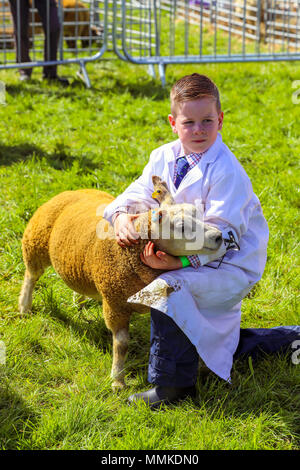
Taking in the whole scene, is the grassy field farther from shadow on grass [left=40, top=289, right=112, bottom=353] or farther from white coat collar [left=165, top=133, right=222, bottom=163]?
white coat collar [left=165, top=133, right=222, bottom=163]

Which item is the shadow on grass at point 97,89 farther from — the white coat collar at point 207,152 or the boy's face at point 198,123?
the boy's face at point 198,123

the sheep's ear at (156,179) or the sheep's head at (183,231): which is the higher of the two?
the sheep's ear at (156,179)

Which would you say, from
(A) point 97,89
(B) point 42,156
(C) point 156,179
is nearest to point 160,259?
(C) point 156,179

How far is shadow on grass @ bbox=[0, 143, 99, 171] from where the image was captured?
16.7 ft

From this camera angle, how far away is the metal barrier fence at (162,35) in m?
7.62

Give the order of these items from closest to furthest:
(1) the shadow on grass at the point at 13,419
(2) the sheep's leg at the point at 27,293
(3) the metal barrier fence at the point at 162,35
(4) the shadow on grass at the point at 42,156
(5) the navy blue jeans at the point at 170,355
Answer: (1) the shadow on grass at the point at 13,419 < (5) the navy blue jeans at the point at 170,355 < (2) the sheep's leg at the point at 27,293 < (4) the shadow on grass at the point at 42,156 < (3) the metal barrier fence at the point at 162,35

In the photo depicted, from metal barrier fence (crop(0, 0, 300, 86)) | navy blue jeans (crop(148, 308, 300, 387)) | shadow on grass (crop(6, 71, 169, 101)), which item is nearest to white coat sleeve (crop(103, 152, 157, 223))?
navy blue jeans (crop(148, 308, 300, 387))

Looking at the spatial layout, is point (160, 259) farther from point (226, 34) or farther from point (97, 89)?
point (226, 34)

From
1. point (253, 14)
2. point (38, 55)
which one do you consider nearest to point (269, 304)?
point (38, 55)

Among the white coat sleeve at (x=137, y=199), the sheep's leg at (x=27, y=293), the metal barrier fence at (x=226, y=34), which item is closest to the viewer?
the white coat sleeve at (x=137, y=199)

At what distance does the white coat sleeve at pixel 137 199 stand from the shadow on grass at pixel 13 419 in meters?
1.01

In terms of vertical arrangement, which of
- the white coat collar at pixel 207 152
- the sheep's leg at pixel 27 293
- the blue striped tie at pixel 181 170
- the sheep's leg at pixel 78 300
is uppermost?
the white coat collar at pixel 207 152

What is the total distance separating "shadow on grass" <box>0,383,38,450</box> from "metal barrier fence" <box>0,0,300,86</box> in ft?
16.7

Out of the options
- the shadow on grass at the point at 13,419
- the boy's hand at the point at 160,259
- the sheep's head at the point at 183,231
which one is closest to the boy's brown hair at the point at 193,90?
the sheep's head at the point at 183,231
